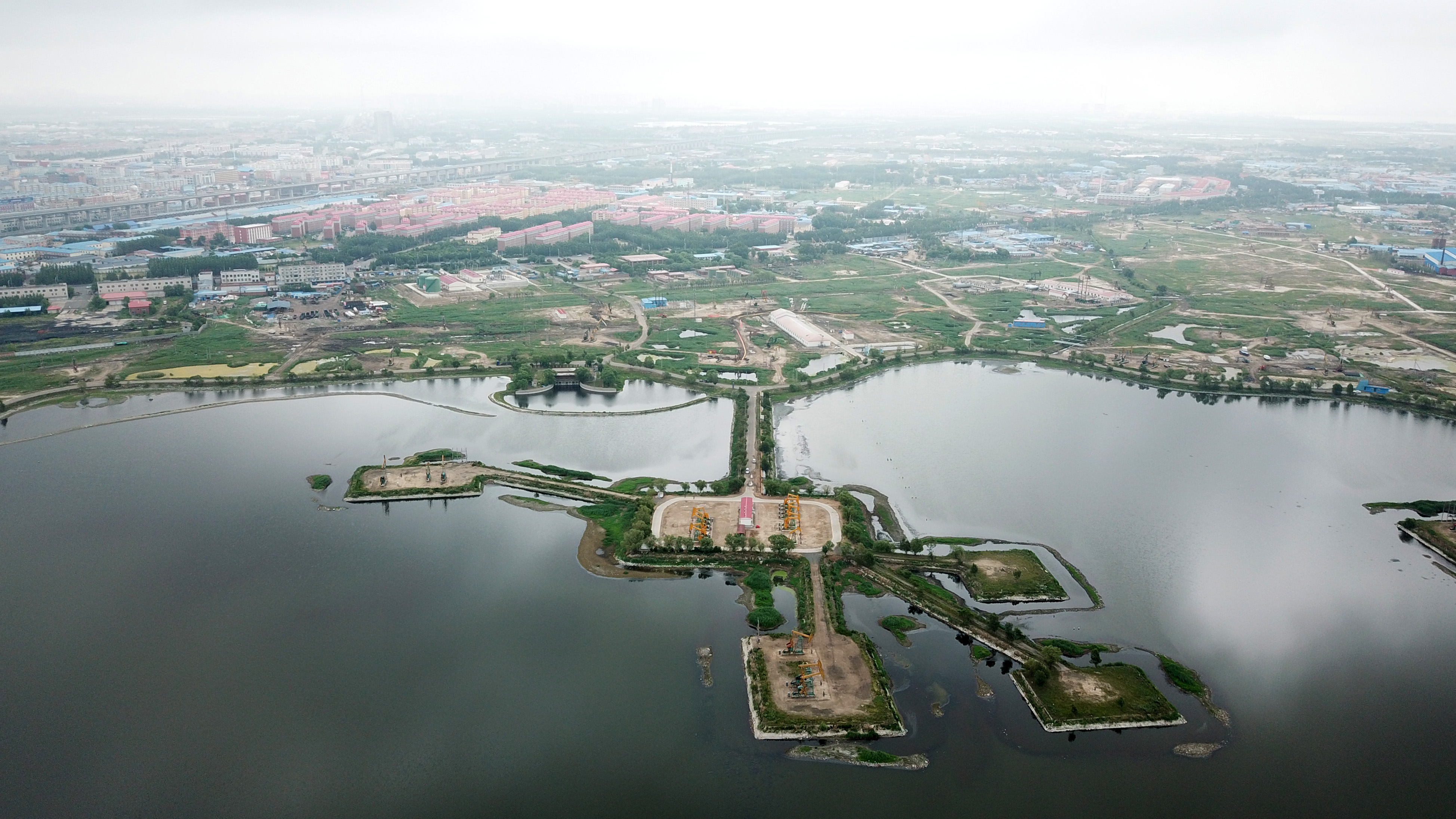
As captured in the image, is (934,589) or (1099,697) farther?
(934,589)

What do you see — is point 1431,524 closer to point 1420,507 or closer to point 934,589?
point 1420,507

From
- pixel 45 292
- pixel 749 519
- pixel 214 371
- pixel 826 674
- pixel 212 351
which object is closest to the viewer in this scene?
pixel 826 674

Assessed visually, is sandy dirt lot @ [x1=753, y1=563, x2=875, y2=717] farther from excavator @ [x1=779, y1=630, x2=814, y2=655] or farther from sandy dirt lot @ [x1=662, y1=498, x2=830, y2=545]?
sandy dirt lot @ [x1=662, y1=498, x2=830, y2=545]

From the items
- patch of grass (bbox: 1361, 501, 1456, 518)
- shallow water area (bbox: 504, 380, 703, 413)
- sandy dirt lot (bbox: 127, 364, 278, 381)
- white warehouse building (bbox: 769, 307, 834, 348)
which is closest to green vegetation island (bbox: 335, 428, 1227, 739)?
shallow water area (bbox: 504, 380, 703, 413)

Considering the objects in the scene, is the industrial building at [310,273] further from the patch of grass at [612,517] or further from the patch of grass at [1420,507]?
the patch of grass at [1420,507]

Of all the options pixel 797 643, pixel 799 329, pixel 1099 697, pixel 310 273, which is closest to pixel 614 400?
pixel 799 329

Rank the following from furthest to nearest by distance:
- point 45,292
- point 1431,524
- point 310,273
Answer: point 310,273, point 45,292, point 1431,524

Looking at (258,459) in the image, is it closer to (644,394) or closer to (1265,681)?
(644,394)
